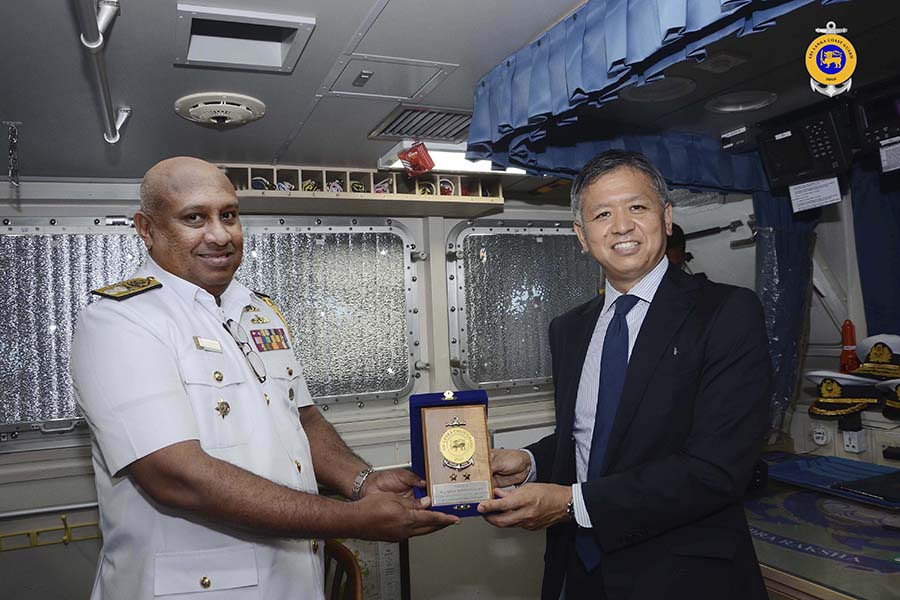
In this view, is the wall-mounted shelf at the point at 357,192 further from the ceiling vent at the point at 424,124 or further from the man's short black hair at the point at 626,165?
the man's short black hair at the point at 626,165

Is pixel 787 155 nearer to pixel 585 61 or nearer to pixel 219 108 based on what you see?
pixel 585 61

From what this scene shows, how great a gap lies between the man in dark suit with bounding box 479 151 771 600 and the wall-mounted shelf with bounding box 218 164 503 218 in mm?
1874

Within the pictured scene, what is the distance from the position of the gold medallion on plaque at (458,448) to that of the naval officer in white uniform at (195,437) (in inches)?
6.1

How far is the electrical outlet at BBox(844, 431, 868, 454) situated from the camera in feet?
10.6

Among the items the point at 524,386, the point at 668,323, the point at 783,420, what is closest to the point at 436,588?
the point at 524,386

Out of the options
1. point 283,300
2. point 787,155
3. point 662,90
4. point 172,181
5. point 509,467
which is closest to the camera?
point 172,181

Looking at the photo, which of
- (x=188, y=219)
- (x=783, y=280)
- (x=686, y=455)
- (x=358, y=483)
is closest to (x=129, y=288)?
(x=188, y=219)

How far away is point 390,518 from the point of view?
5.79ft

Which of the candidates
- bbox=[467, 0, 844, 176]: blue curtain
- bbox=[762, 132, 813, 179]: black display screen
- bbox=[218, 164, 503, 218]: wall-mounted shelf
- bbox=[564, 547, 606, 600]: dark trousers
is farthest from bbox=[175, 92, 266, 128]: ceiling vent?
bbox=[762, 132, 813, 179]: black display screen

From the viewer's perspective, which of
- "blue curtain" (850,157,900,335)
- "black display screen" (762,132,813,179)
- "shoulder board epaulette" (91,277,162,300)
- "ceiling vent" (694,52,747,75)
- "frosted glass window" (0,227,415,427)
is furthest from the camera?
"frosted glass window" (0,227,415,427)

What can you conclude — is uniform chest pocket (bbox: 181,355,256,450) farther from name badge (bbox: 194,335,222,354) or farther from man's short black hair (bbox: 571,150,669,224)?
man's short black hair (bbox: 571,150,669,224)

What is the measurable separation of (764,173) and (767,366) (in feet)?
6.73

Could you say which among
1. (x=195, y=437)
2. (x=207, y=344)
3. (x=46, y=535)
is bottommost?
(x=46, y=535)

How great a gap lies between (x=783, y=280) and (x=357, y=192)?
2278mm
